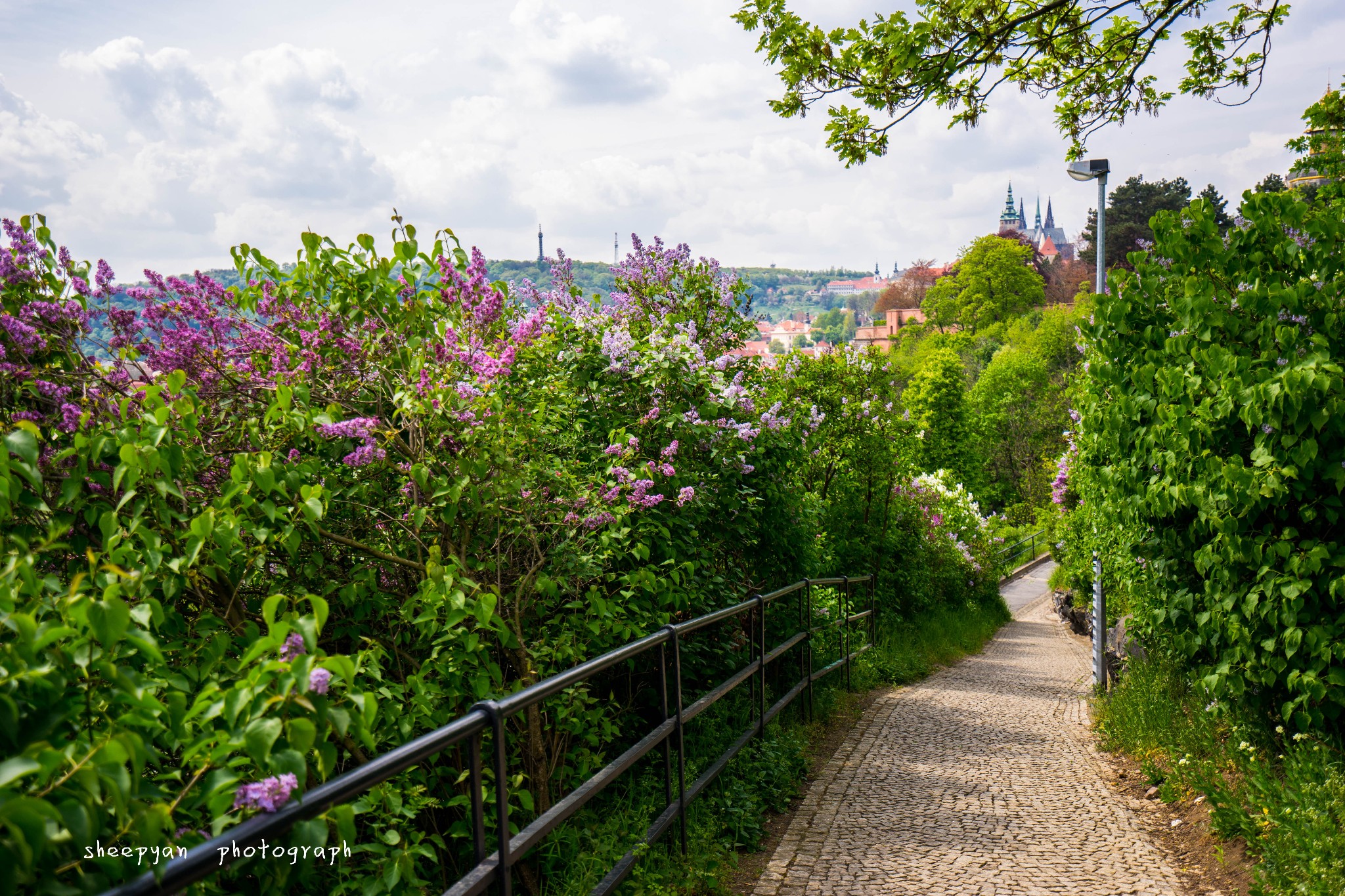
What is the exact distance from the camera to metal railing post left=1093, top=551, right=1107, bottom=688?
9.68 metres

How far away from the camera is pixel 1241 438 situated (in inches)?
185

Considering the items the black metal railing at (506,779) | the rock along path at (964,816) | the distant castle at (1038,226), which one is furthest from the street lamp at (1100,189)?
the distant castle at (1038,226)

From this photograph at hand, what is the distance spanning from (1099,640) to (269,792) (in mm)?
9699

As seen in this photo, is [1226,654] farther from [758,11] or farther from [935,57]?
[758,11]

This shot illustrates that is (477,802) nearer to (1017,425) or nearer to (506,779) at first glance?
(506,779)

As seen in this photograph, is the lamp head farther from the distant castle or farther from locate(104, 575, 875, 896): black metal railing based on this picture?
the distant castle

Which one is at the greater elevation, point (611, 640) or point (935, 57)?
point (935, 57)

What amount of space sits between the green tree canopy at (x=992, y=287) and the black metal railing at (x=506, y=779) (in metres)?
66.0

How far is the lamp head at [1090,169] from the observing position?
11.5 m

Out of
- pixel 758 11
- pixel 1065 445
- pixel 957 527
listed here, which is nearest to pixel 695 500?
pixel 758 11

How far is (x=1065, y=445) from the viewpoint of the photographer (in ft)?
118

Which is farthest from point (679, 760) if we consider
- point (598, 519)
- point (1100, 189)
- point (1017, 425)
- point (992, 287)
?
point (992, 287)

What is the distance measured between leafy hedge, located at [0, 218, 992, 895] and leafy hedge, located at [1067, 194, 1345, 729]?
247 cm

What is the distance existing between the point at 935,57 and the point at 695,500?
3132 mm
